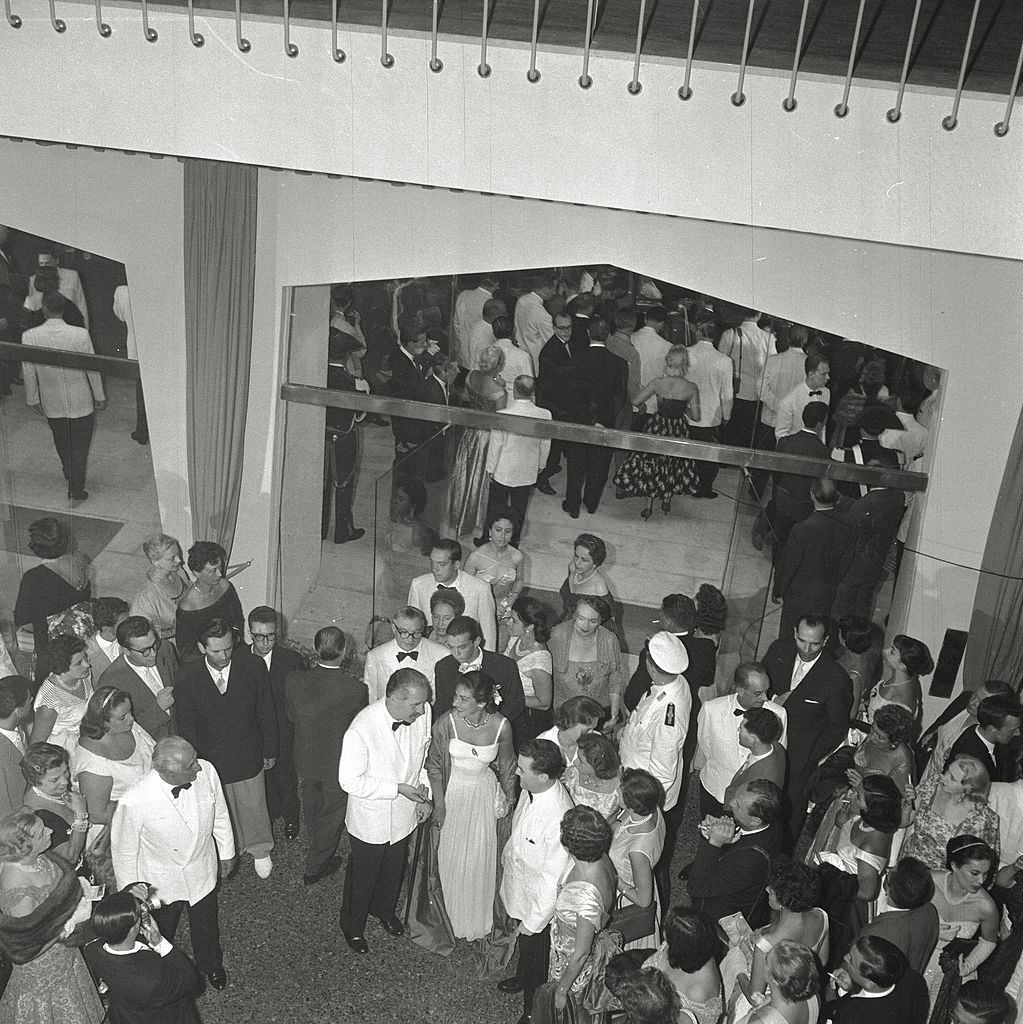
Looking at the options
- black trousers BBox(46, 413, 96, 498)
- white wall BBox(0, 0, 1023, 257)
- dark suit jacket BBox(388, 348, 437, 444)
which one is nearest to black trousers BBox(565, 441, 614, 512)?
dark suit jacket BBox(388, 348, 437, 444)

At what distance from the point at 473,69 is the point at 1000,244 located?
247 cm

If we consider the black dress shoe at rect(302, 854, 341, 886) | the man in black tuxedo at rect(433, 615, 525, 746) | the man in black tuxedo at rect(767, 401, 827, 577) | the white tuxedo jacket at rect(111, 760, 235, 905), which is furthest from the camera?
the man in black tuxedo at rect(767, 401, 827, 577)

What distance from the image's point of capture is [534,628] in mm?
5766

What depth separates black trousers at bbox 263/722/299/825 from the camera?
5.73m

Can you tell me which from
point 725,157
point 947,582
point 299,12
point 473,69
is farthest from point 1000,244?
point 299,12

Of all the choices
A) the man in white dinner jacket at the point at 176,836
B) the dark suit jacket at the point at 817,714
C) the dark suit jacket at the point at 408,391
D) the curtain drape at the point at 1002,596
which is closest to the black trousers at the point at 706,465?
the dark suit jacket at the point at 817,714

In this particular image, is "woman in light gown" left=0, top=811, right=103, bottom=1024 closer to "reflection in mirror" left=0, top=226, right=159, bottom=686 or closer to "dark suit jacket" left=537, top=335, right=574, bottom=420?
"reflection in mirror" left=0, top=226, right=159, bottom=686


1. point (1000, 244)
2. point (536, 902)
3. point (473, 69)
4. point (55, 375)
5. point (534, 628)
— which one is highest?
point (473, 69)

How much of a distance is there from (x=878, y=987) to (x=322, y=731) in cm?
258

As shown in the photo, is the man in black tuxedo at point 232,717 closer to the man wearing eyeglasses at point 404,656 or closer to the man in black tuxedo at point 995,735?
the man wearing eyeglasses at point 404,656

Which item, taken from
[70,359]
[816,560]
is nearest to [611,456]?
[816,560]

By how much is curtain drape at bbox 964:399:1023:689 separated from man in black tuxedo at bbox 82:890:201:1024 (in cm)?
447

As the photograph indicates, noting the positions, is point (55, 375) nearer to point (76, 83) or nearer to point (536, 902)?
point (76, 83)

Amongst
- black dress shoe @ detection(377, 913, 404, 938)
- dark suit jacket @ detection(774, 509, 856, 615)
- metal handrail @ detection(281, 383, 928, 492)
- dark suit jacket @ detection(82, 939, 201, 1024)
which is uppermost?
metal handrail @ detection(281, 383, 928, 492)
